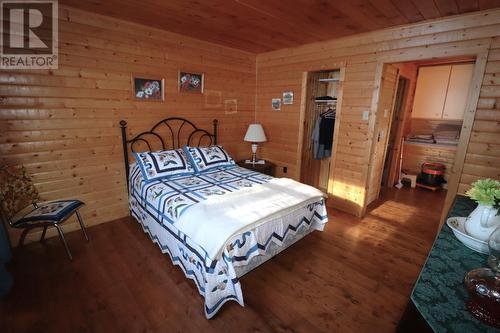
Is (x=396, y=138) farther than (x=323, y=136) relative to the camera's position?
Yes

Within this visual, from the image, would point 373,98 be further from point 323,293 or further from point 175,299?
point 175,299

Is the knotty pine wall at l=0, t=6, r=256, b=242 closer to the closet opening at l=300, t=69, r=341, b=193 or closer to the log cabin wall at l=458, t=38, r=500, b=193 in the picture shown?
the closet opening at l=300, t=69, r=341, b=193

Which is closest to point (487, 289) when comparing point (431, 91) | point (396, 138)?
point (396, 138)

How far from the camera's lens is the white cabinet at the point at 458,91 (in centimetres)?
394

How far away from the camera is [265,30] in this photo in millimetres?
2992

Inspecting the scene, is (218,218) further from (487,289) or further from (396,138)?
(396,138)

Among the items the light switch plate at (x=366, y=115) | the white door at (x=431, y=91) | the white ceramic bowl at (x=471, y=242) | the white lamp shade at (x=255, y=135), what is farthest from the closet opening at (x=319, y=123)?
the white ceramic bowl at (x=471, y=242)

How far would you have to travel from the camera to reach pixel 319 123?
380cm

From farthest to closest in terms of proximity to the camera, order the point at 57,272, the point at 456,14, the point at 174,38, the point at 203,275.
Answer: the point at 174,38, the point at 456,14, the point at 57,272, the point at 203,275

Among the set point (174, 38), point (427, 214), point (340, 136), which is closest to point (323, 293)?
point (340, 136)

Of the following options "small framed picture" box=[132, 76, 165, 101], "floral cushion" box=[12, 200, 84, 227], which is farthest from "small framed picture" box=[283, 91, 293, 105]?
"floral cushion" box=[12, 200, 84, 227]

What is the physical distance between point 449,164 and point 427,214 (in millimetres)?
1806

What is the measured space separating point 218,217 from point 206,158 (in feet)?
4.92

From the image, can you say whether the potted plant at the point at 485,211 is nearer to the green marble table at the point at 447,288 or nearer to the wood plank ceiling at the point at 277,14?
the green marble table at the point at 447,288
